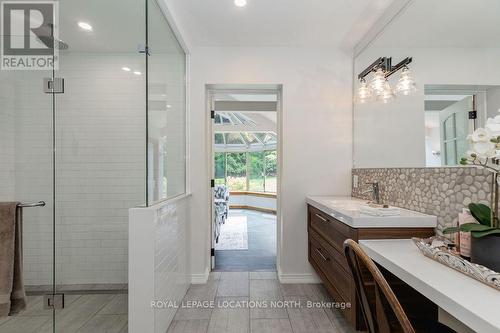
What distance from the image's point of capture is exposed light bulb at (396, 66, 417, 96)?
184cm

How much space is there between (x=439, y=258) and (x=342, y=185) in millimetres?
1711

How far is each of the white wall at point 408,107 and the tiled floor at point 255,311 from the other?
4.70ft

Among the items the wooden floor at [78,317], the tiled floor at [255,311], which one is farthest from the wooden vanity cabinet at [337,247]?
the wooden floor at [78,317]

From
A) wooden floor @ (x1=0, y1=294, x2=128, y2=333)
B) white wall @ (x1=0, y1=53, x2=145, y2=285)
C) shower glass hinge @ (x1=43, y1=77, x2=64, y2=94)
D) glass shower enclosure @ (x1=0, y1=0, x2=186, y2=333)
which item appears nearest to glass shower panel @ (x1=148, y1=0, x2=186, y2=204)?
glass shower enclosure @ (x1=0, y1=0, x2=186, y2=333)

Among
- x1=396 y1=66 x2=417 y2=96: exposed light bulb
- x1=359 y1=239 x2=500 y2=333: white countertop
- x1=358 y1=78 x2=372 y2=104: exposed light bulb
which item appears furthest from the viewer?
x1=358 y1=78 x2=372 y2=104: exposed light bulb

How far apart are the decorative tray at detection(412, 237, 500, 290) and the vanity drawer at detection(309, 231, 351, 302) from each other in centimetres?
59

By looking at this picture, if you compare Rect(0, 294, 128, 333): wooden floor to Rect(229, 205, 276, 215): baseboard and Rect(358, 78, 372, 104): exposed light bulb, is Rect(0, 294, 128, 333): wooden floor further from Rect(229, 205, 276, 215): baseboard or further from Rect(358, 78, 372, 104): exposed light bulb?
Rect(229, 205, 276, 215): baseboard

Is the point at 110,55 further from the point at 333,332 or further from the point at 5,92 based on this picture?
the point at 333,332

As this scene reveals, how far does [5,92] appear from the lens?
1.94 m

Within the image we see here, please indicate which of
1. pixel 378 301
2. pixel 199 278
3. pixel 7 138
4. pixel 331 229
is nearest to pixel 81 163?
pixel 7 138

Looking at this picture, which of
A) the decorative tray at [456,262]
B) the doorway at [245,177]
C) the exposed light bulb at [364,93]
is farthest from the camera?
the doorway at [245,177]

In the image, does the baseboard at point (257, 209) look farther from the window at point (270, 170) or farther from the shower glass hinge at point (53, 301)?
the shower glass hinge at point (53, 301)

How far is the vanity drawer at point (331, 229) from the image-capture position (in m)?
1.72

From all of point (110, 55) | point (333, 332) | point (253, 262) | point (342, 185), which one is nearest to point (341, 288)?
point (333, 332)
